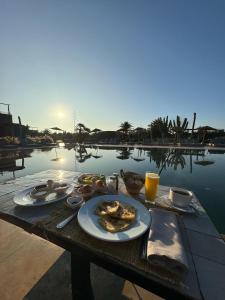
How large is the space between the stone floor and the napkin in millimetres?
1196

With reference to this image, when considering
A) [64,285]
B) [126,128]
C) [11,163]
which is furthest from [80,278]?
[126,128]

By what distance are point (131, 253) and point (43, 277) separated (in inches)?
59.9

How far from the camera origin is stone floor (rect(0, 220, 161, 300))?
4.62 feet

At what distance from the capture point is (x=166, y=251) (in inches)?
23.8

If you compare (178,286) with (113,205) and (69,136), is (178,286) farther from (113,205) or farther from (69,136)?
(69,136)

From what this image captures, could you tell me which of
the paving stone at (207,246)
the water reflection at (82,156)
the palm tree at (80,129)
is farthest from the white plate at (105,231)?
the palm tree at (80,129)

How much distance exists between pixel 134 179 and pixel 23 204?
856mm

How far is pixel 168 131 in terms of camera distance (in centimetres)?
2345

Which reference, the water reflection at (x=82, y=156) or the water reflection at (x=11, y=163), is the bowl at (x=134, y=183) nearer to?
the water reflection at (x=11, y=163)

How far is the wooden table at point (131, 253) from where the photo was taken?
53 cm

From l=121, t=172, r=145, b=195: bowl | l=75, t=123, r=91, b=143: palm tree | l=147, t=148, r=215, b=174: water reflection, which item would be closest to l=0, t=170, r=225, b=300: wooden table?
l=121, t=172, r=145, b=195: bowl

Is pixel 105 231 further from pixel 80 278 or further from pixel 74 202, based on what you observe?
pixel 80 278

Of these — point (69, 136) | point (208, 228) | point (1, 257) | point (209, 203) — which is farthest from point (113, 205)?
point (69, 136)

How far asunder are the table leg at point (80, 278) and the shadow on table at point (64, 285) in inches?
18.7
